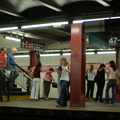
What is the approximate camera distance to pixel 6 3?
918 cm

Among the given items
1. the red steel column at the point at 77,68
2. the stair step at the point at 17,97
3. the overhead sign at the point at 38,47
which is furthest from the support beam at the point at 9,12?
the overhead sign at the point at 38,47

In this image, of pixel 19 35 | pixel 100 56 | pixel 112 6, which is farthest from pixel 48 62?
pixel 112 6

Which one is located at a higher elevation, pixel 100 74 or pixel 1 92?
pixel 100 74

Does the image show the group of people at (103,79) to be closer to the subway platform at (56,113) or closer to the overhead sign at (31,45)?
the subway platform at (56,113)

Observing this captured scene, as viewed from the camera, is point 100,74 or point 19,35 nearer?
point 100,74

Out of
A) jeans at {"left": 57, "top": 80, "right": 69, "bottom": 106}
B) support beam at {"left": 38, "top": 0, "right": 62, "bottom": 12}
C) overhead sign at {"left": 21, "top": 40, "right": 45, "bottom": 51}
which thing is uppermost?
support beam at {"left": 38, "top": 0, "right": 62, "bottom": 12}

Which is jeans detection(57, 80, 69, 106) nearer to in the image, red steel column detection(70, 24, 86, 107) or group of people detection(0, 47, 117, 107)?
group of people detection(0, 47, 117, 107)

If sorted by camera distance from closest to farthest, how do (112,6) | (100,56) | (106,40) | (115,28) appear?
(112,6)
(115,28)
(106,40)
(100,56)

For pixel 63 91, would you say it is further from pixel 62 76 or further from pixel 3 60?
pixel 3 60

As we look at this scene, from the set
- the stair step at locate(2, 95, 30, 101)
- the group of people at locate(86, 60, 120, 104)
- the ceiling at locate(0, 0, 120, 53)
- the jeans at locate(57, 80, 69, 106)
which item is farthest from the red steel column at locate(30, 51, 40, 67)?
the jeans at locate(57, 80, 69, 106)

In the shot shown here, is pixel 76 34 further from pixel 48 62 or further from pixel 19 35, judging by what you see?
pixel 48 62

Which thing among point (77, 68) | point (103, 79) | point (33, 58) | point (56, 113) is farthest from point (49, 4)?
point (33, 58)

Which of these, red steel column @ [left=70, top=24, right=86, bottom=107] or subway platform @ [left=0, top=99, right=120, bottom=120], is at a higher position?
red steel column @ [left=70, top=24, right=86, bottom=107]

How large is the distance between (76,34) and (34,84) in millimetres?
3192
